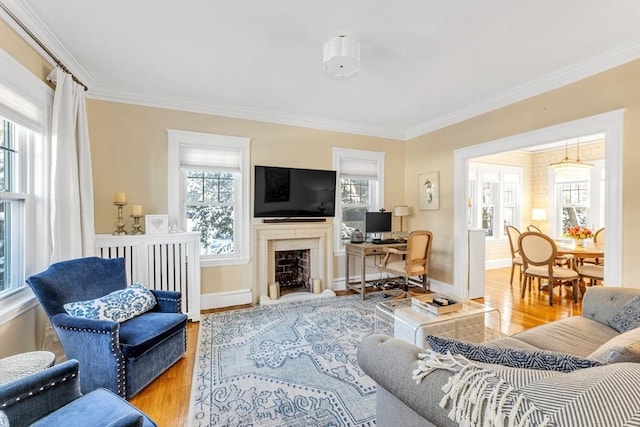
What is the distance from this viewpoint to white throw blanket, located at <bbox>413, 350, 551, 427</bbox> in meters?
0.69

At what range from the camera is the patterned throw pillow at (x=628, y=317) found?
1765 millimetres

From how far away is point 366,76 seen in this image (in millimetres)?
2965

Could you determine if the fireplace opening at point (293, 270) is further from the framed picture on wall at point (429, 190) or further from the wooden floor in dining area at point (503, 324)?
the framed picture on wall at point (429, 190)

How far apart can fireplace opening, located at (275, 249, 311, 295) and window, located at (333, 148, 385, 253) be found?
0.56 metres

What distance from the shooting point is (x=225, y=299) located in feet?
12.5

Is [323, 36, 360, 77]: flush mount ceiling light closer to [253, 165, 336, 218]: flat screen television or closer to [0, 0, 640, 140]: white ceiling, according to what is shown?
[0, 0, 640, 140]: white ceiling

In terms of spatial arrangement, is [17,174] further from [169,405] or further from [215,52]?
[169,405]

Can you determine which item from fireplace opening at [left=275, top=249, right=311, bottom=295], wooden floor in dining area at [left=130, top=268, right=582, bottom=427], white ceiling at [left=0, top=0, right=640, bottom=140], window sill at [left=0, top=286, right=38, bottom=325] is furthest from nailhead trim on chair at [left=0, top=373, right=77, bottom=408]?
fireplace opening at [left=275, top=249, right=311, bottom=295]

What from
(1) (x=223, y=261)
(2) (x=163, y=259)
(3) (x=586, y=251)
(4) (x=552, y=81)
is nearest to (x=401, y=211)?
(4) (x=552, y=81)

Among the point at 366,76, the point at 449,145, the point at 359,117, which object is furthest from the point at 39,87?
the point at 449,145

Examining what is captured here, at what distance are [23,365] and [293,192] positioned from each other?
306cm

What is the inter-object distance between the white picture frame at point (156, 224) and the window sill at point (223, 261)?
649mm

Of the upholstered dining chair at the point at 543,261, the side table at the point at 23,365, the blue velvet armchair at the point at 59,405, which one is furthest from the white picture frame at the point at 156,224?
the upholstered dining chair at the point at 543,261

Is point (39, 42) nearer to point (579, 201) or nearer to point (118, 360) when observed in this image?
point (118, 360)
